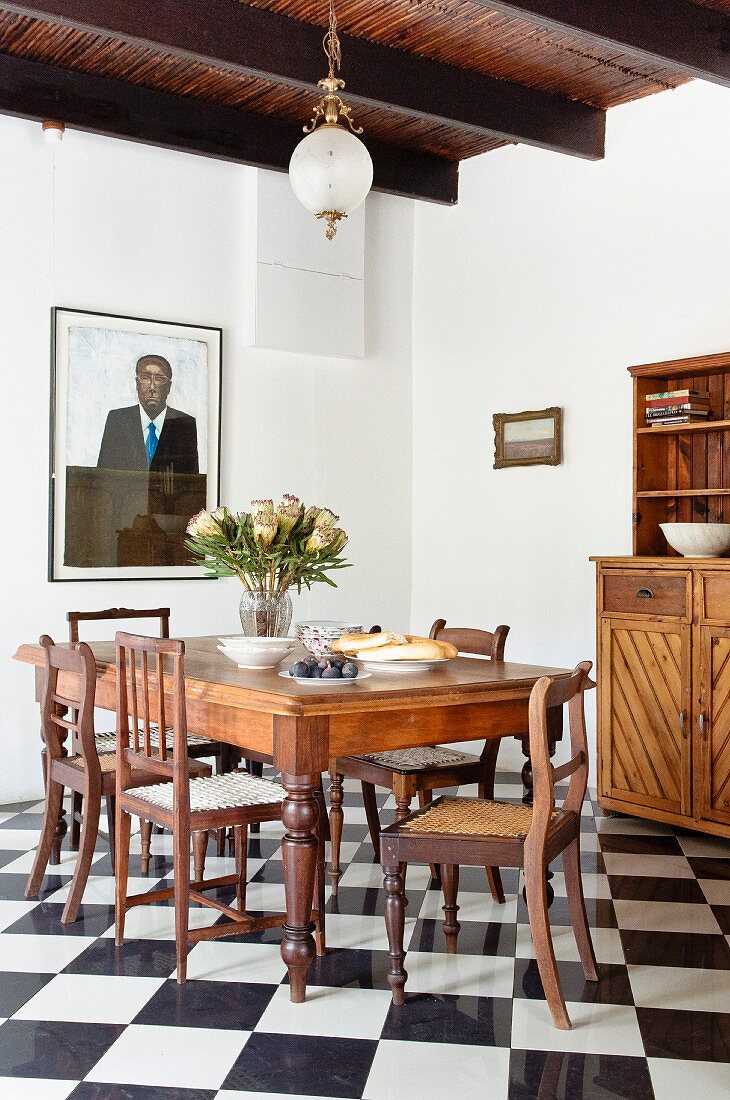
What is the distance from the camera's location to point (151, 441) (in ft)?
17.8

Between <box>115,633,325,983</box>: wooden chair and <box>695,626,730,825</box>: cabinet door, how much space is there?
181cm

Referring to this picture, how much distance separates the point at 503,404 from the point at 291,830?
3.60 meters

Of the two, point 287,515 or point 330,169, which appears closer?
point 330,169

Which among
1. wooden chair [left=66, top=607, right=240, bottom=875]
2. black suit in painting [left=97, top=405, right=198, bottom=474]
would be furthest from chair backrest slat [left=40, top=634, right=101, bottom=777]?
black suit in painting [left=97, top=405, right=198, bottom=474]

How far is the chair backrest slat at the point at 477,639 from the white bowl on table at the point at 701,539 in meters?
1.07

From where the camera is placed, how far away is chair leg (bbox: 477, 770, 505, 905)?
3.55 meters

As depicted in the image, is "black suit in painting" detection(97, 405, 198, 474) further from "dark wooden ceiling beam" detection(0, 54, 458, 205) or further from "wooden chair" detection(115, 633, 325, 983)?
"wooden chair" detection(115, 633, 325, 983)

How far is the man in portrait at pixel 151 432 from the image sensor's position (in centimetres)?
531

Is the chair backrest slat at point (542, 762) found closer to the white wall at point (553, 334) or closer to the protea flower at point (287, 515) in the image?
the protea flower at point (287, 515)

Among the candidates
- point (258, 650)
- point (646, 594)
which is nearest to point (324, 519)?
point (258, 650)

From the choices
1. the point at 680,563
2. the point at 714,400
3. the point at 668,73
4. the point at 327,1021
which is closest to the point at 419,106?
the point at 668,73

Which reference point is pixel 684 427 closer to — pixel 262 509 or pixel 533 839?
pixel 262 509

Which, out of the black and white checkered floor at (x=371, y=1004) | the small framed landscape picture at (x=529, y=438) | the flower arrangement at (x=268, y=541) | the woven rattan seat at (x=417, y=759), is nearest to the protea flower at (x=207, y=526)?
the flower arrangement at (x=268, y=541)

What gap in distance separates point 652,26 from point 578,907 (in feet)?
10.4
